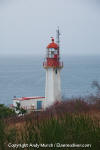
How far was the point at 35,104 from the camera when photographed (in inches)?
795

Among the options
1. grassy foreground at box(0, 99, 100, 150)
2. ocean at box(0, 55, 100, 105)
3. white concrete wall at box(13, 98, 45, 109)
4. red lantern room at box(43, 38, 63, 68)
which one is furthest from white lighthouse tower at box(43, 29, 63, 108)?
grassy foreground at box(0, 99, 100, 150)

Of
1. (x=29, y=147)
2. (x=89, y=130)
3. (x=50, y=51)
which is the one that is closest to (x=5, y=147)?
(x=29, y=147)

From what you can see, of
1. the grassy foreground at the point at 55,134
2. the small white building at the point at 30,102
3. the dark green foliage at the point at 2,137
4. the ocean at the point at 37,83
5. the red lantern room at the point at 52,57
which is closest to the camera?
the grassy foreground at the point at 55,134

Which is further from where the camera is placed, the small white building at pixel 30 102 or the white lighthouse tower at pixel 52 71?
the small white building at pixel 30 102

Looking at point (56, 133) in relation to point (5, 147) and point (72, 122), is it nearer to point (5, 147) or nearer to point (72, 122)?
point (72, 122)

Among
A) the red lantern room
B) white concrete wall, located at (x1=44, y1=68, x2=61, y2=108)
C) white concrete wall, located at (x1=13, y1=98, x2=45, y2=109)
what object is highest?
the red lantern room

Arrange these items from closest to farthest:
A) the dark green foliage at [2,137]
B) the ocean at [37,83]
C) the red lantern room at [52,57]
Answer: the dark green foliage at [2,137]
the red lantern room at [52,57]
the ocean at [37,83]

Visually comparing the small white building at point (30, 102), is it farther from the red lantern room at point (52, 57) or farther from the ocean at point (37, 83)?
the ocean at point (37, 83)

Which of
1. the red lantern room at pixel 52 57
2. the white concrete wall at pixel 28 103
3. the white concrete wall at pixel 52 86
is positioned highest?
the red lantern room at pixel 52 57

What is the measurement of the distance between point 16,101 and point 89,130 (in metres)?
15.5

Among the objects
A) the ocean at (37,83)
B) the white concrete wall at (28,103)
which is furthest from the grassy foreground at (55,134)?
the ocean at (37,83)

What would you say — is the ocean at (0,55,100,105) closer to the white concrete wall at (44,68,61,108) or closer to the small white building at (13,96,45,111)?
A: the small white building at (13,96,45,111)

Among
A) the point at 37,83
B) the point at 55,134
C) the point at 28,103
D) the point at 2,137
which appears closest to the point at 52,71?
the point at 28,103

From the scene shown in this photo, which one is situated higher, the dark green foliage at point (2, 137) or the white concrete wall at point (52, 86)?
the white concrete wall at point (52, 86)
